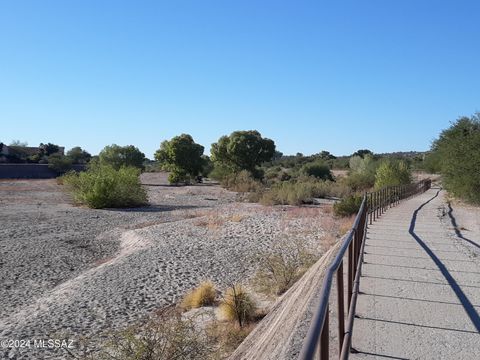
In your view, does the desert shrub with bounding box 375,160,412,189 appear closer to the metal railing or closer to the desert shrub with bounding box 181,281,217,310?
the desert shrub with bounding box 181,281,217,310

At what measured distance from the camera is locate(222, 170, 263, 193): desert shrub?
2229 inches

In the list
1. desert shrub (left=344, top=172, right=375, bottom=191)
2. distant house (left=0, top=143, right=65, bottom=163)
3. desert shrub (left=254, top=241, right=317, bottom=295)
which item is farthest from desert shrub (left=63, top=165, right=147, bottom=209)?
distant house (left=0, top=143, right=65, bottom=163)

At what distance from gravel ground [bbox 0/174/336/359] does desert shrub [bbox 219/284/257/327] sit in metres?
2.35

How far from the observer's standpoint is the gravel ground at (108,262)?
11070 millimetres

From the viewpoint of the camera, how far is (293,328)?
630cm

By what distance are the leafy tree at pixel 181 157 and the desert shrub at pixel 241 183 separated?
38.3ft

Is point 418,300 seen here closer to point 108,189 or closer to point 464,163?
point 464,163

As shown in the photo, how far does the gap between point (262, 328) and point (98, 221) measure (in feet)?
81.5

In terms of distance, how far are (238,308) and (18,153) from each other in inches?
5265

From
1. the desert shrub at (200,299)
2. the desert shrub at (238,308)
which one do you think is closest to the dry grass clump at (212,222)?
the desert shrub at (200,299)

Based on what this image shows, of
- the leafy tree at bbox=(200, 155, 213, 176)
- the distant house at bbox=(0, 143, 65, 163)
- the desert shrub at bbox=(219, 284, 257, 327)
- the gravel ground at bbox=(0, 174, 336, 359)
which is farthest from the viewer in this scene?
the distant house at bbox=(0, 143, 65, 163)

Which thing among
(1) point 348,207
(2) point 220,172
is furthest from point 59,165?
(1) point 348,207

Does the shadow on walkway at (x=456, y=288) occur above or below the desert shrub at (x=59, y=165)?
below

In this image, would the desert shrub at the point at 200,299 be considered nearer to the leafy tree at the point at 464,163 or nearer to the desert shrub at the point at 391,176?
the leafy tree at the point at 464,163
